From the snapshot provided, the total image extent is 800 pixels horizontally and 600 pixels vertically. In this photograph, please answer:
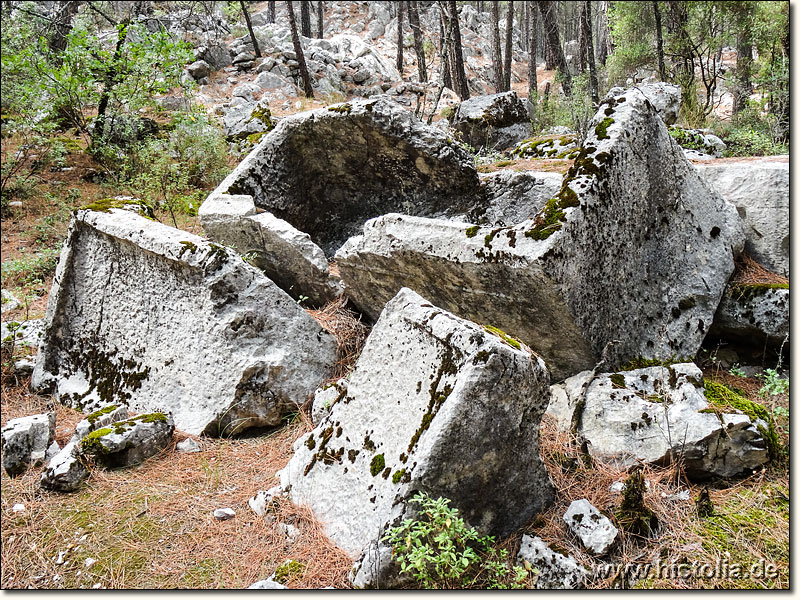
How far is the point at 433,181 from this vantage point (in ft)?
19.4

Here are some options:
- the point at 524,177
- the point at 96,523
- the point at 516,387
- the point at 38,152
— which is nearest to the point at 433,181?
the point at 524,177

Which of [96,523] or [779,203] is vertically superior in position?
[779,203]

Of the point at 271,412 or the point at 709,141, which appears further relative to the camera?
the point at 709,141

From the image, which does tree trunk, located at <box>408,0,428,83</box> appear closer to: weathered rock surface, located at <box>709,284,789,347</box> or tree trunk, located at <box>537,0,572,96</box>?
tree trunk, located at <box>537,0,572,96</box>

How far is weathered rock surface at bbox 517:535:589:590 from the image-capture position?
2.33 metres

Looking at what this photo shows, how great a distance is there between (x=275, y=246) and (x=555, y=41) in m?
13.7

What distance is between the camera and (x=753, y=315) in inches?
167

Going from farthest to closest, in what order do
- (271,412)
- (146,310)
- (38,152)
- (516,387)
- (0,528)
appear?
(38,152)
(146,310)
(271,412)
(0,528)
(516,387)

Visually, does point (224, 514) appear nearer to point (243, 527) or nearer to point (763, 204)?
point (243, 527)

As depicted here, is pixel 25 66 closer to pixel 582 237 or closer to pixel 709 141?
pixel 582 237

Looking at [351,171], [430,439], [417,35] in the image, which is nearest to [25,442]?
[430,439]

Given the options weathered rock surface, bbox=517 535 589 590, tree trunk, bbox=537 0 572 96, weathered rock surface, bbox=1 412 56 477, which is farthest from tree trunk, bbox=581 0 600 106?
weathered rock surface, bbox=1 412 56 477

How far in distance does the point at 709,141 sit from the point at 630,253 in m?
4.90

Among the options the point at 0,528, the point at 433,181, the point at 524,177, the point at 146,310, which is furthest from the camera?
the point at 433,181
